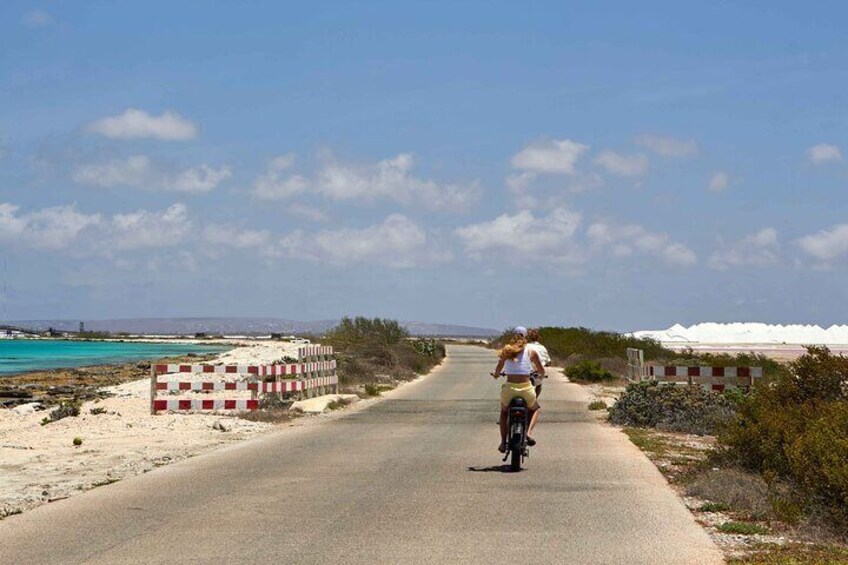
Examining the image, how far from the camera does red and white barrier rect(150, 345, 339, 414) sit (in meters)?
26.0

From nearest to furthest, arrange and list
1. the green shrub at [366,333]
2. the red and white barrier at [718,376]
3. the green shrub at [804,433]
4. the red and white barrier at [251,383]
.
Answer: the green shrub at [804,433] → the red and white barrier at [718,376] → the red and white barrier at [251,383] → the green shrub at [366,333]

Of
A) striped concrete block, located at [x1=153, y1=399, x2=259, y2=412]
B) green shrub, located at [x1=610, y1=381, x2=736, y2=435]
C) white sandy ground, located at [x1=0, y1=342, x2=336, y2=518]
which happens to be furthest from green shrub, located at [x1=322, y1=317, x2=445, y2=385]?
green shrub, located at [x1=610, y1=381, x2=736, y2=435]

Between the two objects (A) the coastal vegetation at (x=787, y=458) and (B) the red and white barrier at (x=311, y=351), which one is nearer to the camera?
(A) the coastal vegetation at (x=787, y=458)

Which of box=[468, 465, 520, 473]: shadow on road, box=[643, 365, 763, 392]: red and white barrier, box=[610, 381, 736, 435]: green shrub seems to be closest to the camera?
box=[468, 465, 520, 473]: shadow on road

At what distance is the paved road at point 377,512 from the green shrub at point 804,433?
1.19 m

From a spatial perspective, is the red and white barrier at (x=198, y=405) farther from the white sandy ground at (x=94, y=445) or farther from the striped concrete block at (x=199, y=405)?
the white sandy ground at (x=94, y=445)

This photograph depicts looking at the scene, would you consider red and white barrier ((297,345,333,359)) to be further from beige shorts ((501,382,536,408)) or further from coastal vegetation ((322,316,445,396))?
beige shorts ((501,382,536,408))

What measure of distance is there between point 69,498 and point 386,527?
4293mm

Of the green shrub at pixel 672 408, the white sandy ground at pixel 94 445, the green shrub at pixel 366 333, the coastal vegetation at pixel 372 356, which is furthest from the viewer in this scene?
the green shrub at pixel 366 333

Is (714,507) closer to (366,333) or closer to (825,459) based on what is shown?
(825,459)

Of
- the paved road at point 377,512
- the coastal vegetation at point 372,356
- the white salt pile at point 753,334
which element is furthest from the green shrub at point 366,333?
the white salt pile at point 753,334

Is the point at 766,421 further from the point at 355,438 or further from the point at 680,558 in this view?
the point at 355,438

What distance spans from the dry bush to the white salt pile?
358 ft

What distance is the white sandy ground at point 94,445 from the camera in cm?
1429
